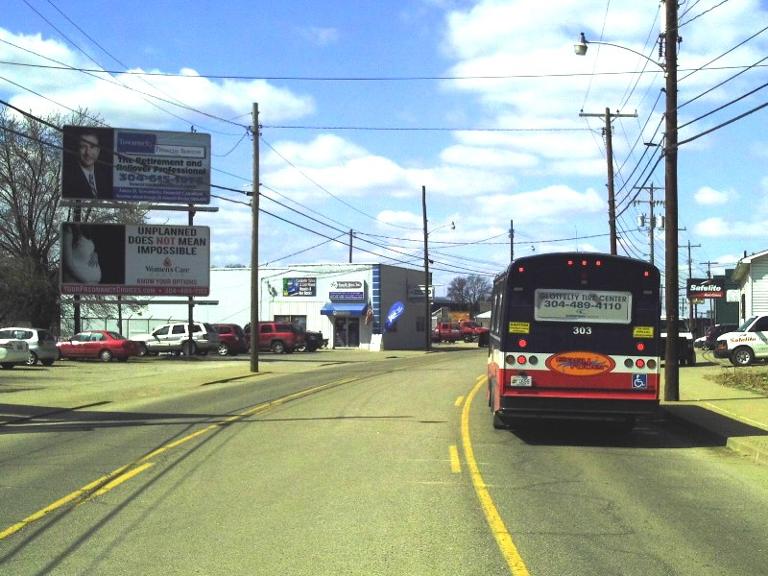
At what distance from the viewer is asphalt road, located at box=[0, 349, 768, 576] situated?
5922 millimetres

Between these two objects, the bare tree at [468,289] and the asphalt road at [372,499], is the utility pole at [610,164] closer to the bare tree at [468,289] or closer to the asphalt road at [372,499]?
the asphalt road at [372,499]

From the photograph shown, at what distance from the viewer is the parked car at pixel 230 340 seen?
156ft

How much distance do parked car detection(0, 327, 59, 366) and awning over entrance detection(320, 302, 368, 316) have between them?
27.0 m

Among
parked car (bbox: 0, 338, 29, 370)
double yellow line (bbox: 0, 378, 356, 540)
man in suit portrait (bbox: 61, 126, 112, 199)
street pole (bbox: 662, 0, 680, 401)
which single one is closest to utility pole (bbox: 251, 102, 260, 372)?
parked car (bbox: 0, 338, 29, 370)

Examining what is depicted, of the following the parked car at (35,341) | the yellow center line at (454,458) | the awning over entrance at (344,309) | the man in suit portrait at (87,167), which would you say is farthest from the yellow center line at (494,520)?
the awning over entrance at (344,309)

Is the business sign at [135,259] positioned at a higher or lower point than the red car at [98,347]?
higher

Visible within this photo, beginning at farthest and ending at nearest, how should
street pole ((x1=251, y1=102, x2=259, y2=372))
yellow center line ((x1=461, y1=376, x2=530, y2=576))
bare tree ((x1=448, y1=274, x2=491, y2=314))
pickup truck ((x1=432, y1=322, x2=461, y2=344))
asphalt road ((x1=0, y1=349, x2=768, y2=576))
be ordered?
bare tree ((x1=448, y1=274, x2=491, y2=314)) → pickup truck ((x1=432, y1=322, x2=461, y2=344)) → street pole ((x1=251, y1=102, x2=259, y2=372)) → asphalt road ((x1=0, y1=349, x2=768, y2=576)) → yellow center line ((x1=461, y1=376, x2=530, y2=576))

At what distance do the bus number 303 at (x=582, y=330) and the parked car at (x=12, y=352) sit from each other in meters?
25.4

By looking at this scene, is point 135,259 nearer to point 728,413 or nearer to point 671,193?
point 671,193

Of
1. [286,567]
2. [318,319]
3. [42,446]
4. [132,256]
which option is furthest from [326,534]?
[318,319]

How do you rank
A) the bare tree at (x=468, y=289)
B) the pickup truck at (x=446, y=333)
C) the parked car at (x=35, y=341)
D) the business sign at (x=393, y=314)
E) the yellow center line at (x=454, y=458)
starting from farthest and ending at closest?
1. the bare tree at (x=468, y=289)
2. the pickup truck at (x=446, y=333)
3. the business sign at (x=393, y=314)
4. the parked car at (x=35, y=341)
5. the yellow center line at (x=454, y=458)

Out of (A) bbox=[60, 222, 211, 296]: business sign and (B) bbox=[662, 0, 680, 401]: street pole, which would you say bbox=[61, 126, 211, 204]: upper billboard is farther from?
(B) bbox=[662, 0, 680, 401]: street pole

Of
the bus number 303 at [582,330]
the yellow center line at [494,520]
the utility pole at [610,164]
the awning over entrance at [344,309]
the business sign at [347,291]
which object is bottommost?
the yellow center line at [494,520]

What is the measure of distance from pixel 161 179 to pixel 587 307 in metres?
35.0
